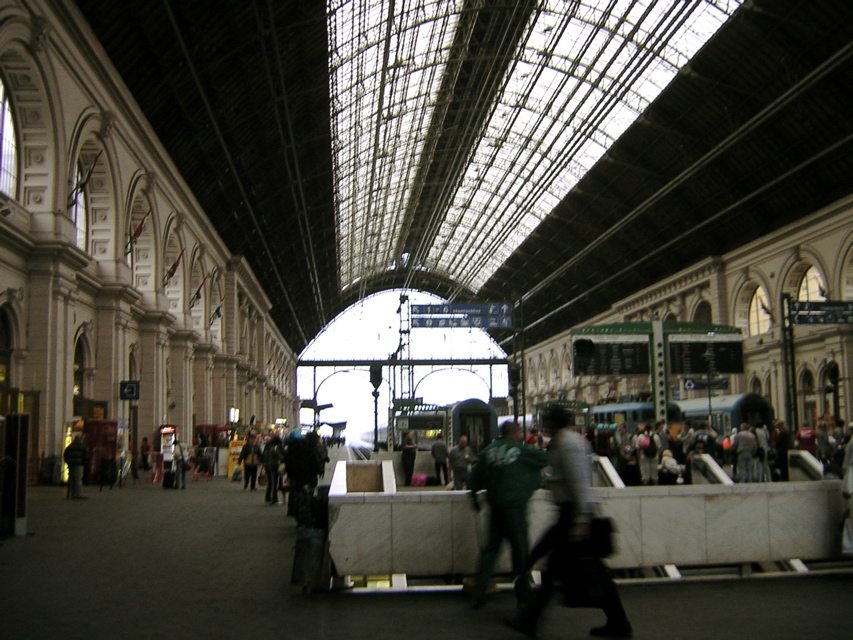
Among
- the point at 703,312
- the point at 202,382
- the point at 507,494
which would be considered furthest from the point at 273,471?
the point at 703,312

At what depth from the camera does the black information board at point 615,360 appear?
25.7 m

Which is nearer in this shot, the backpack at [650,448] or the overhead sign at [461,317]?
the backpack at [650,448]

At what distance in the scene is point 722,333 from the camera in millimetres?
26938

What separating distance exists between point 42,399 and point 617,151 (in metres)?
28.2

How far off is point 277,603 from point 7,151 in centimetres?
1631

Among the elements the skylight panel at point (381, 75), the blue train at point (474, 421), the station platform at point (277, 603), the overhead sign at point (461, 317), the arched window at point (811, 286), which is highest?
the skylight panel at point (381, 75)

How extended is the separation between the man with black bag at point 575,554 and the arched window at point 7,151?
667 inches

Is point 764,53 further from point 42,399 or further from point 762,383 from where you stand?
point 42,399

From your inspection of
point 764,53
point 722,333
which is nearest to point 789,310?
point 722,333

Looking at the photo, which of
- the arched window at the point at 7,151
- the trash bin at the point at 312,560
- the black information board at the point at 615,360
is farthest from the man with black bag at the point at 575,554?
the black information board at the point at 615,360

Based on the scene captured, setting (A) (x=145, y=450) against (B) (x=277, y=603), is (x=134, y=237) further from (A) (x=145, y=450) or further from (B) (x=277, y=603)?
(B) (x=277, y=603)

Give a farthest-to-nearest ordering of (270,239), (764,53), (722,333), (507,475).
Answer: (270,239) < (764,53) < (722,333) < (507,475)

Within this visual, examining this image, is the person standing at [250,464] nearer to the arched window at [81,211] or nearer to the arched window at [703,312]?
the arched window at [81,211]

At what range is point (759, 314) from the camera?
4266 centimetres
